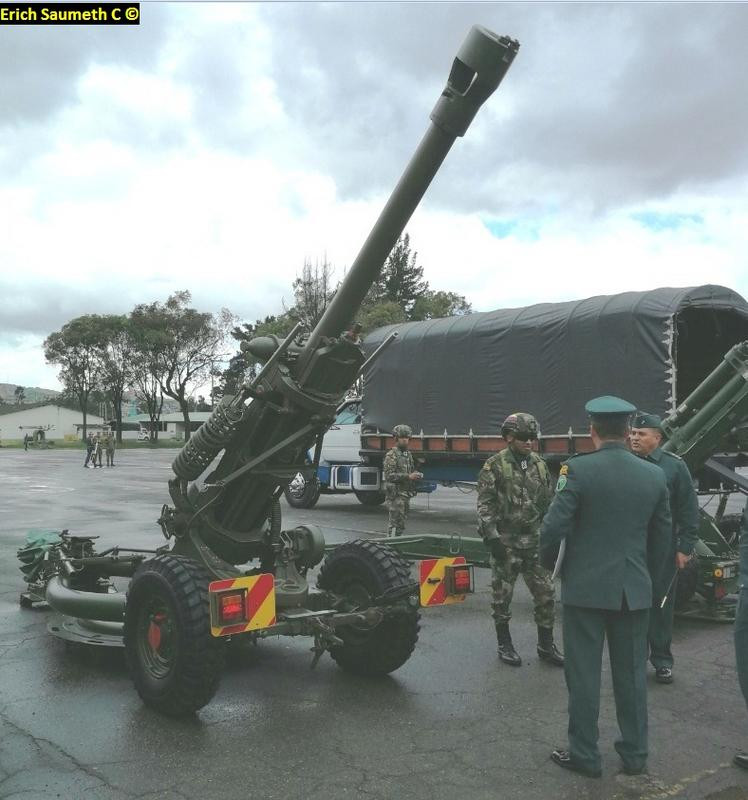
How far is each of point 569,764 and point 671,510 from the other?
1.96 m

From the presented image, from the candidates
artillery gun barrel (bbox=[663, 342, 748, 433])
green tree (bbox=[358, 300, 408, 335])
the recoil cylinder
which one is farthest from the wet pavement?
green tree (bbox=[358, 300, 408, 335])

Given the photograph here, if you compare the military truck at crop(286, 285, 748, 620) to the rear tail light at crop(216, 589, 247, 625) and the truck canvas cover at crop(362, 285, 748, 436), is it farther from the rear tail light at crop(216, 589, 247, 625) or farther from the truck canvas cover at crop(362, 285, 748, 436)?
the rear tail light at crop(216, 589, 247, 625)

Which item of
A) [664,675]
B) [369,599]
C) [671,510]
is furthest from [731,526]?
[369,599]

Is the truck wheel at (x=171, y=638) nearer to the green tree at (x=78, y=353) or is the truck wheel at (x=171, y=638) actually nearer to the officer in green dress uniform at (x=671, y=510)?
the officer in green dress uniform at (x=671, y=510)

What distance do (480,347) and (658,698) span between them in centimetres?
830

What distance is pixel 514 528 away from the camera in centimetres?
586

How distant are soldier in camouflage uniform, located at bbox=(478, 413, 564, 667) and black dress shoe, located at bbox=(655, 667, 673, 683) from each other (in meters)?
0.66

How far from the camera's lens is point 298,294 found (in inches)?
1469

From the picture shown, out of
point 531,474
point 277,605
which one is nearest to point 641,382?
point 531,474

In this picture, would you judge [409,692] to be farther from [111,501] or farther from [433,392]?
[111,501]

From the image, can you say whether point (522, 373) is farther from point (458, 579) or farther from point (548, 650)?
point (458, 579)

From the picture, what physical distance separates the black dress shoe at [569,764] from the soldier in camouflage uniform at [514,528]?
5.71ft

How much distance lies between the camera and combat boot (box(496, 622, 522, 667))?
18.5 feet

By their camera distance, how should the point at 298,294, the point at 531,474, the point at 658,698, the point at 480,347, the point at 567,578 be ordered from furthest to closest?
the point at 298,294
the point at 480,347
the point at 531,474
the point at 658,698
the point at 567,578
